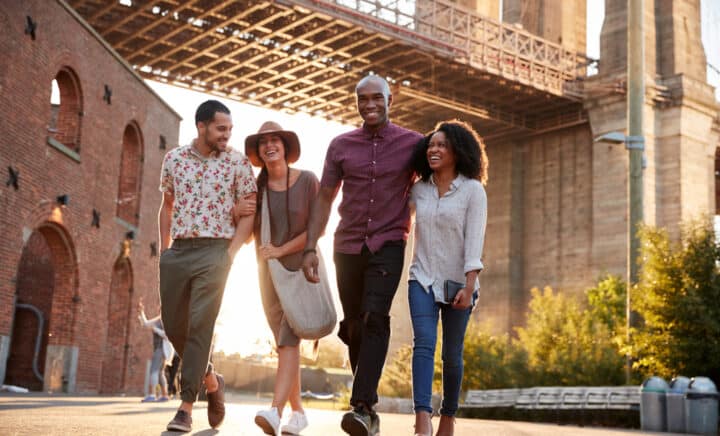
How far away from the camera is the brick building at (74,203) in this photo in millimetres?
18172

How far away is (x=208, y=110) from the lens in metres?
6.13

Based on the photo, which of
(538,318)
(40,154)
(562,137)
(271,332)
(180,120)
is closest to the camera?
(271,332)

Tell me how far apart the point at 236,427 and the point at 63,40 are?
14.7 meters

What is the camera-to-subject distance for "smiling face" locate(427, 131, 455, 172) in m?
5.68

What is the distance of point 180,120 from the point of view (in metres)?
28.4

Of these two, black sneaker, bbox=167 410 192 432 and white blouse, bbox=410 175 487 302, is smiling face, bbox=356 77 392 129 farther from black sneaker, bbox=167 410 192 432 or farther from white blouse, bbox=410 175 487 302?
black sneaker, bbox=167 410 192 432

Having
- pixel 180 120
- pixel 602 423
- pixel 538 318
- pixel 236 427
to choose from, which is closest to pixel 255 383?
pixel 180 120

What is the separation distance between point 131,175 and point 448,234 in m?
20.5

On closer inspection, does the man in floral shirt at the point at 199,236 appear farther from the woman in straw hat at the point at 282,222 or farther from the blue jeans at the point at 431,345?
the blue jeans at the point at 431,345

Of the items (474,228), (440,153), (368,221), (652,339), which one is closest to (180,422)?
(368,221)

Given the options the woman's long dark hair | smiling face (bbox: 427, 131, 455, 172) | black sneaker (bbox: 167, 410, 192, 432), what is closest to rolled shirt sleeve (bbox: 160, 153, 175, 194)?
the woman's long dark hair

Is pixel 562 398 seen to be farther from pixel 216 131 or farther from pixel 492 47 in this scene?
pixel 492 47

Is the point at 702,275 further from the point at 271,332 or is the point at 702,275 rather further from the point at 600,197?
the point at 600,197

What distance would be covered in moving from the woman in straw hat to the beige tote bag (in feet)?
0.36
